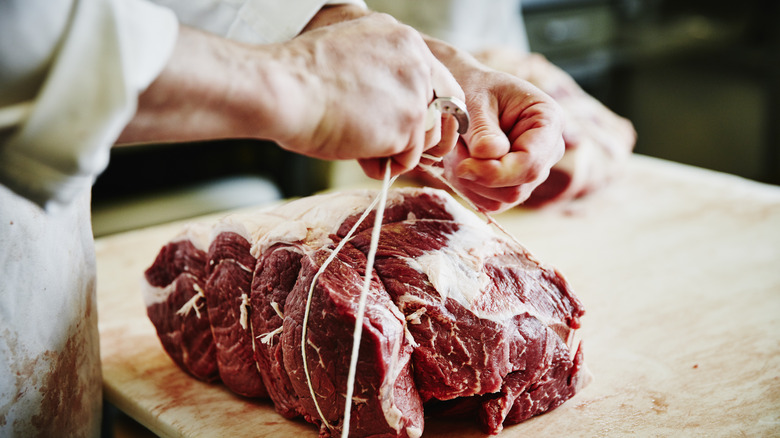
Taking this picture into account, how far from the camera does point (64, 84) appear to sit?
2.90ft

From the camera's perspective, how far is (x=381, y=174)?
1.20 m

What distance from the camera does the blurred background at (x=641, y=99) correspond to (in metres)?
3.62

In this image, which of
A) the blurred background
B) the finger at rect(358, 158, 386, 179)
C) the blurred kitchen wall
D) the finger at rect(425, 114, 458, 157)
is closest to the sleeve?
the finger at rect(358, 158, 386, 179)

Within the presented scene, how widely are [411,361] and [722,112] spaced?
4.67 meters

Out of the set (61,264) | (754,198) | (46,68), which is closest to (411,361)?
(61,264)

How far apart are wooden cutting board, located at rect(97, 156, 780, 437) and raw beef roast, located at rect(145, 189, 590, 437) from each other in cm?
8

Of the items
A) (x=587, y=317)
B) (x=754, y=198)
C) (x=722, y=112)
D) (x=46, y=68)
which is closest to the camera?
→ (x=46, y=68)

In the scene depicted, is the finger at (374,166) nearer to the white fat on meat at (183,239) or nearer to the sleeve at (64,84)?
A: the sleeve at (64,84)

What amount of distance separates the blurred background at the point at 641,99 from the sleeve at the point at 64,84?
2.59 meters

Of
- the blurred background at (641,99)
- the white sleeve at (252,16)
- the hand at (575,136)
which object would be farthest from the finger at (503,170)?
the blurred background at (641,99)

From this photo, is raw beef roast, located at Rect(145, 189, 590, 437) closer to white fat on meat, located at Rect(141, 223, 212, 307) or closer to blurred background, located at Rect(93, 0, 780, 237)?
white fat on meat, located at Rect(141, 223, 212, 307)

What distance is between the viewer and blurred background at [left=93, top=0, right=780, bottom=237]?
11.9 ft

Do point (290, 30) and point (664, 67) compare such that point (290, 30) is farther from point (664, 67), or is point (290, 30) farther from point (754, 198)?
point (664, 67)

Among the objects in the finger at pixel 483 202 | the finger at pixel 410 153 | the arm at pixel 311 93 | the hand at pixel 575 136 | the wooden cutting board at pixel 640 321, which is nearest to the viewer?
the arm at pixel 311 93
